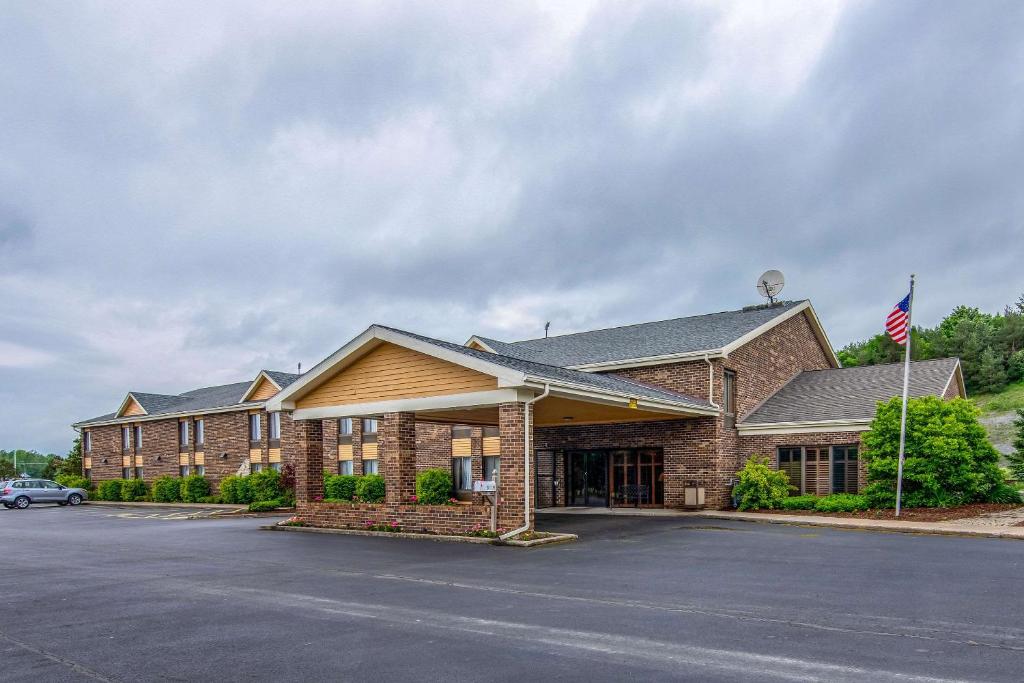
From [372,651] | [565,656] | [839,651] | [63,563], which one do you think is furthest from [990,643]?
[63,563]

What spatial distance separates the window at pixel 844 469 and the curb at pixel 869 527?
390 cm

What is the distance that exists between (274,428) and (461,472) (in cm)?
1313

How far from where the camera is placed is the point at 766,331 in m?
27.0

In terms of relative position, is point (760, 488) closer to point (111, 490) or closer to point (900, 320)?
point (900, 320)

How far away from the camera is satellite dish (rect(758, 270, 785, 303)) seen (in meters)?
29.8

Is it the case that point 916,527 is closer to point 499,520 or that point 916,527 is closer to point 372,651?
point 499,520

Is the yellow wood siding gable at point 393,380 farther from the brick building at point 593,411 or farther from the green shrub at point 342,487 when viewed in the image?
the green shrub at point 342,487

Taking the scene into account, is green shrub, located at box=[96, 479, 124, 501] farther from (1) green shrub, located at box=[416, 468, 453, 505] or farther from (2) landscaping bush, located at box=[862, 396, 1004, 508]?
(2) landscaping bush, located at box=[862, 396, 1004, 508]

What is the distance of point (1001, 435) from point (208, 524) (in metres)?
43.4

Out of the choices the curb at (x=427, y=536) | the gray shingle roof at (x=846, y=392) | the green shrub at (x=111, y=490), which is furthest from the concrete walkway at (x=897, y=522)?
the green shrub at (x=111, y=490)

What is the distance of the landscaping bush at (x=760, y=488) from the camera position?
22.2 m

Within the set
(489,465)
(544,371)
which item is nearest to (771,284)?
(489,465)

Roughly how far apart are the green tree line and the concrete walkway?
39.6 meters

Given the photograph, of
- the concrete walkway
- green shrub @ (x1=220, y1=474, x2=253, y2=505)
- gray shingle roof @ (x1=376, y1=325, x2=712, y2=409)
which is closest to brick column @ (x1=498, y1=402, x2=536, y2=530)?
gray shingle roof @ (x1=376, y1=325, x2=712, y2=409)
